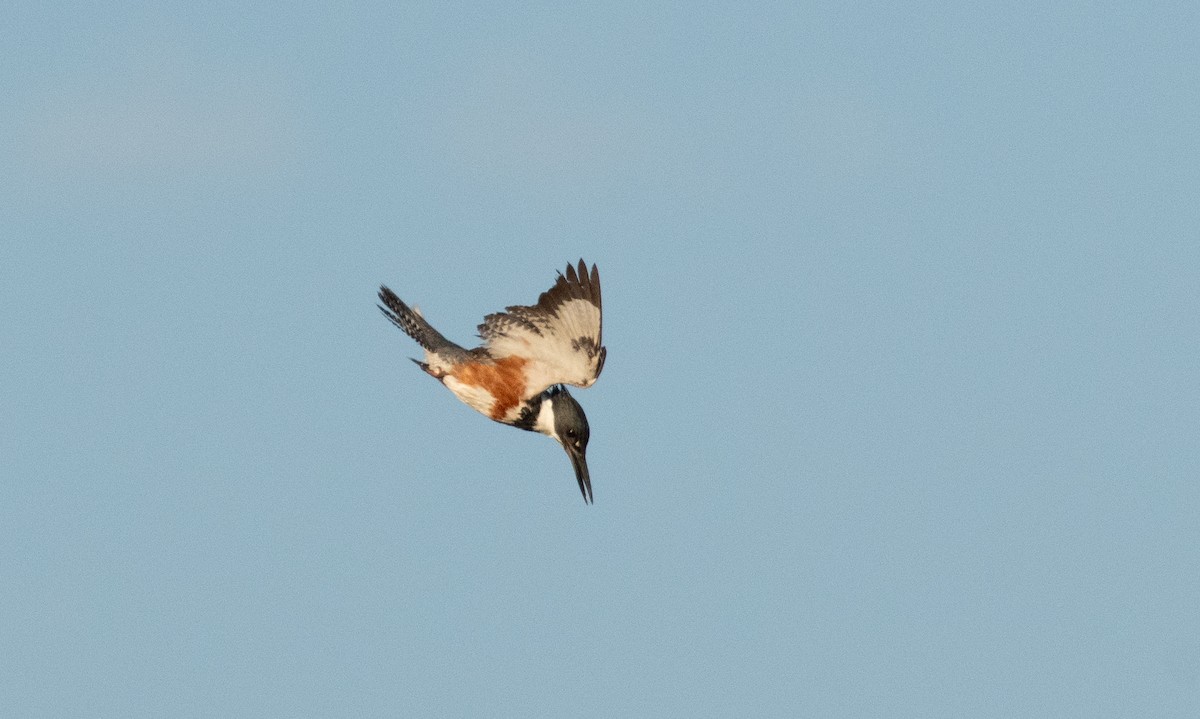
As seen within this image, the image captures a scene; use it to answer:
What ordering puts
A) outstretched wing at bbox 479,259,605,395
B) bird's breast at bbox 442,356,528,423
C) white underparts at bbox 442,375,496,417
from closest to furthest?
outstretched wing at bbox 479,259,605,395, bird's breast at bbox 442,356,528,423, white underparts at bbox 442,375,496,417

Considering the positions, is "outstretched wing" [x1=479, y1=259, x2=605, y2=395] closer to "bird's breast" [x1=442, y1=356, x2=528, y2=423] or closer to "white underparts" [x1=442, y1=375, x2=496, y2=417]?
"bird's breast" [x1=442, y1=356, x2=528, y2=423]

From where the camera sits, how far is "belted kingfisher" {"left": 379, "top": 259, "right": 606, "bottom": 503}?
16375mm

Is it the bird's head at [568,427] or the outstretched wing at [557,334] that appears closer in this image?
the outstretched wing at [557,334]

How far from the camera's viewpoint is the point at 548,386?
56.9ft

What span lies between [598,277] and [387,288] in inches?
158

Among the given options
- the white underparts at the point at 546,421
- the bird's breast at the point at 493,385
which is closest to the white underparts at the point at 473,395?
the bird's breast at the point at 493,385

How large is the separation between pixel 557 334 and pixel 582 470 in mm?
2156

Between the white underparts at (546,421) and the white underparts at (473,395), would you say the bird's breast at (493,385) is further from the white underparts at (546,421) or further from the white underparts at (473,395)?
the white underparts at (546,421)

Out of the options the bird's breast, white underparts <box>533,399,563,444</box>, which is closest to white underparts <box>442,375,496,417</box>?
the bird's breast

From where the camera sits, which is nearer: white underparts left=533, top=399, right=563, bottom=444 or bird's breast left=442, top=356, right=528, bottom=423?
bird's breast left=442, top=356, right=528, bottom=423

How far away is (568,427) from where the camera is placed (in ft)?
58.9

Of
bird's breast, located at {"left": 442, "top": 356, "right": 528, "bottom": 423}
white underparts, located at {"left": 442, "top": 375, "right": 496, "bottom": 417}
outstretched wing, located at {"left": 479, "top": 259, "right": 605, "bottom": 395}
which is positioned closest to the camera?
outstretched wing, located at {"left": 479, "top": 259, "right": 605, "bottom": 395}

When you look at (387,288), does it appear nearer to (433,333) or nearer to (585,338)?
(433,333)

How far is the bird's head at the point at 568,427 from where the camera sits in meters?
17.8
